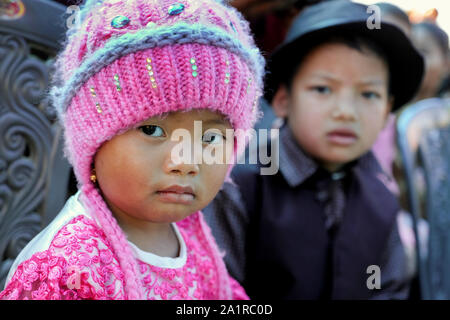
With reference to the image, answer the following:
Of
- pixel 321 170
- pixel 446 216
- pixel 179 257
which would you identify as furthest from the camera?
pixel 446 216

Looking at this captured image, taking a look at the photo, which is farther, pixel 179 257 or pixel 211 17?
pixel 179 257

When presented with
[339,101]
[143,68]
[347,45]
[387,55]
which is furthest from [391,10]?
[143,68]

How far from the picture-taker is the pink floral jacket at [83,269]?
2.66 feet

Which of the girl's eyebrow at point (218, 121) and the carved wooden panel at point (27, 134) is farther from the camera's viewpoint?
the carved wooden panel at point (27, 134)

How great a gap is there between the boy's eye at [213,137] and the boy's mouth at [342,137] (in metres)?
0.59

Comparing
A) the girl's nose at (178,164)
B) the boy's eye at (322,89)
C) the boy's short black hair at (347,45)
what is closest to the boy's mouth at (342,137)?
the boy's eye at (322,89)

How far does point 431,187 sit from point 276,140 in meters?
0.73

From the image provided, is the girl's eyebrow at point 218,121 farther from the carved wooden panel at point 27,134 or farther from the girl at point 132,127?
the carved wooden panel at point 27,134

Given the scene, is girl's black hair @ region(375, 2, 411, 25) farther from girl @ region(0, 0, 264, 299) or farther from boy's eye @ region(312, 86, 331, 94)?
girl @ region(0, 0, 264, 299)

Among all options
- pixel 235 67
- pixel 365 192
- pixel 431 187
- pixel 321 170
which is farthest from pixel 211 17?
pixel 431 187

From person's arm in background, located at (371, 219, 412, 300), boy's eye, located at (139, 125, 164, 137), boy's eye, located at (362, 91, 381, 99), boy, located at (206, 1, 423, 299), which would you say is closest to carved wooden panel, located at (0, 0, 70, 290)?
boy's eye, located at (139, 125, 164, 137)

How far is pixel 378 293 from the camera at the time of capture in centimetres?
163

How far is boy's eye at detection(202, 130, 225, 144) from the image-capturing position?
0.96 metres
